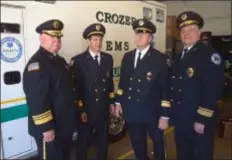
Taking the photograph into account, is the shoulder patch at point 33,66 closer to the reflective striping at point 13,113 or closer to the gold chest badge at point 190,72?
the reflective striping at point 13,113

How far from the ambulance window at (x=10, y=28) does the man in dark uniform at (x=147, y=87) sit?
1.24 metres

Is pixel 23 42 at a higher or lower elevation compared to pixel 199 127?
higher

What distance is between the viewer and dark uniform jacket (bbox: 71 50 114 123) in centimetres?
296

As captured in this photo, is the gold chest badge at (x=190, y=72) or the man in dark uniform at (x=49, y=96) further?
the gold chest badge at (x=190, y=72)

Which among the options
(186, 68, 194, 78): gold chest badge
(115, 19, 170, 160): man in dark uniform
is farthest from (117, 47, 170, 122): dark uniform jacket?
(186, 68, 194, 78): gold chest badge

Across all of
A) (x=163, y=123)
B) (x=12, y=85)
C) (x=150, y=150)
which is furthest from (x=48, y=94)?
(x=150, y=150)

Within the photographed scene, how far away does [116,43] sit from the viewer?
3.90 m

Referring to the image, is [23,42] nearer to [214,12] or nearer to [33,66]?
[33,66]

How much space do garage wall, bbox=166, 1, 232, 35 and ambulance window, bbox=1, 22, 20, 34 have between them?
1085 cm

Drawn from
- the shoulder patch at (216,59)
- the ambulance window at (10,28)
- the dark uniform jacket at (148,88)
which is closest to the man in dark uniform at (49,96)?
the ambulance window at (10,28)

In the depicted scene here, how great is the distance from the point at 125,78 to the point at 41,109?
44.7 inches

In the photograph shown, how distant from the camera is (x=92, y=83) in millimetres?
2965

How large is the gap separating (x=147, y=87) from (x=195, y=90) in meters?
0.51

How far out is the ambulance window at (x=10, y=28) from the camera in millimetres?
2554
